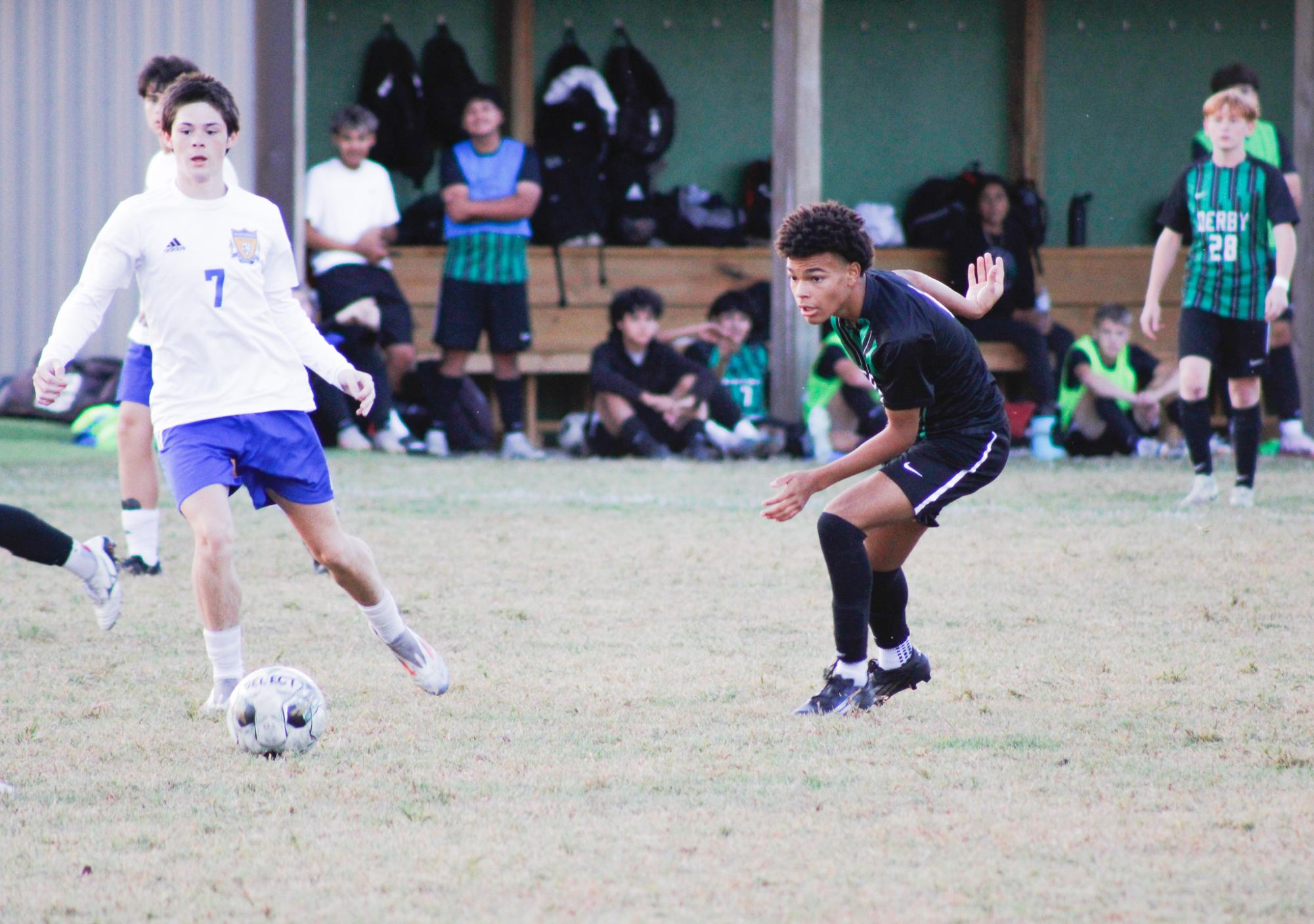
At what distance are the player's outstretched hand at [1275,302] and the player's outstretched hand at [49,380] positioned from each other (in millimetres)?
5549

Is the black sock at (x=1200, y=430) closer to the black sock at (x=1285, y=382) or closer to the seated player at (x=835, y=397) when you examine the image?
the seated player at (x=835, y=397)

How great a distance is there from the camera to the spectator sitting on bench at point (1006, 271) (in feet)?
39.5

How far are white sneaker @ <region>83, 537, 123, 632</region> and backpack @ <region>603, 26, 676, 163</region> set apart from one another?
7.89 metres

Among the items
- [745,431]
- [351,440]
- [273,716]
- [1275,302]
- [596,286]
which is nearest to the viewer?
[273,716]

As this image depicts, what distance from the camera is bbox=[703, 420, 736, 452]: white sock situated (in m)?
10.9

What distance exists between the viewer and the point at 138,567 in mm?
6434

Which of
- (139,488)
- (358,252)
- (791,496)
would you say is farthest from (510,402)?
(791,496)

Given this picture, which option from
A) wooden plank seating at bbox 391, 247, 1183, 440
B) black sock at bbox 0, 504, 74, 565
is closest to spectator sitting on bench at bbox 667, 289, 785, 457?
wooden plank seating at bbox 391, 247, 1183, 440

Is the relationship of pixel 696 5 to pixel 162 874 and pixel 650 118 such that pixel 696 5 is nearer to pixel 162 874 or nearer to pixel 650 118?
pixel 650 118

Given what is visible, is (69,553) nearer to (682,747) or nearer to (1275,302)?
(682,747)

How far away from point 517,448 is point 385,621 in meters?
6.58

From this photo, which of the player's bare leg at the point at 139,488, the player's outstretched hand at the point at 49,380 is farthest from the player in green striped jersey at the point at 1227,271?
the player's outstretched hand at the point at 49,380

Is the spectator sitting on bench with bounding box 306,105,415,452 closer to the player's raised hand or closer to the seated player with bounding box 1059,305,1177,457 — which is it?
the seated player with bounding box 1059,305,1177,457

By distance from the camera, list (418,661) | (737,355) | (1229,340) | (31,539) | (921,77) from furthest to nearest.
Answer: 1. (921,77)
2. (737,355)
3. (1229,340)
4. (31,539)
5. (418,661)
